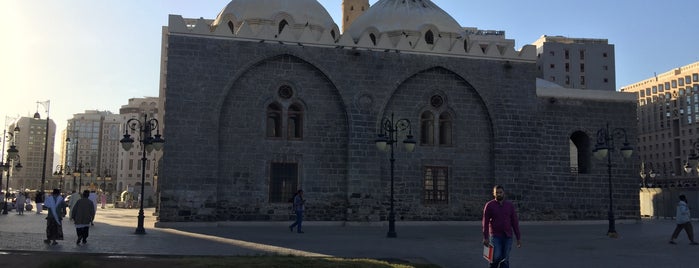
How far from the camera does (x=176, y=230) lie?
1875 centimetres

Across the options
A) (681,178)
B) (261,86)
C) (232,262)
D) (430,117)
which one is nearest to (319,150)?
(261,86)

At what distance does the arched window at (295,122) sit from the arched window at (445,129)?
217 inches

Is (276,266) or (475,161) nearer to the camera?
(276,266)

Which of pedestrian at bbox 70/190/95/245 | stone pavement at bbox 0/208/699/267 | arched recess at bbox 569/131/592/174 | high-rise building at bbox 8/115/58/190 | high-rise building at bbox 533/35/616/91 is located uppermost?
high-rise building at bbox 533/35/616/91

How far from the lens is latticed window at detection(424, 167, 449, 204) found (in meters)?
23.0

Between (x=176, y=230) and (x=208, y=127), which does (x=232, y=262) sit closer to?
(x=176, y=230)

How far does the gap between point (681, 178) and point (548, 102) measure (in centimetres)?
7885

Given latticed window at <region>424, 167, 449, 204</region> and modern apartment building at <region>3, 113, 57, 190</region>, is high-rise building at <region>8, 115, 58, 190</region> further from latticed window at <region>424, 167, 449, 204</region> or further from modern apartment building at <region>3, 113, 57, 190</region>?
latticed window at <region>424, 167, 449, 204</region>

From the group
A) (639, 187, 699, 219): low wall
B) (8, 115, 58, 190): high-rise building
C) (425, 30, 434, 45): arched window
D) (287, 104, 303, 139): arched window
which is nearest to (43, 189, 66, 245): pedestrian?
(287, 104, 303, 139): arched window

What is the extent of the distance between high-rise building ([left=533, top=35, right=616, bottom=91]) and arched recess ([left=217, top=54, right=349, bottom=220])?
60180 millimetres

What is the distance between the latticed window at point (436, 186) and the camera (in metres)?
23.0

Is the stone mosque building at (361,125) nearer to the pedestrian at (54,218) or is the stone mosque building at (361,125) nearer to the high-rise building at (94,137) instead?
the pedestrian at (54,218)

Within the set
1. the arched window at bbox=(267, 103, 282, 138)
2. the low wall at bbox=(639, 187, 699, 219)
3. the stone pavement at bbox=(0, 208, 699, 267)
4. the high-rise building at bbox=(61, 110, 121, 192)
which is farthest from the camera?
the high-rise building at bbox=(61, 110, 121, 192)

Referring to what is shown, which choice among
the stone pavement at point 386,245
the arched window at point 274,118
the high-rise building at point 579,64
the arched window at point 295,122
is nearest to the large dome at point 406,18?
the arched window at point 295,122
